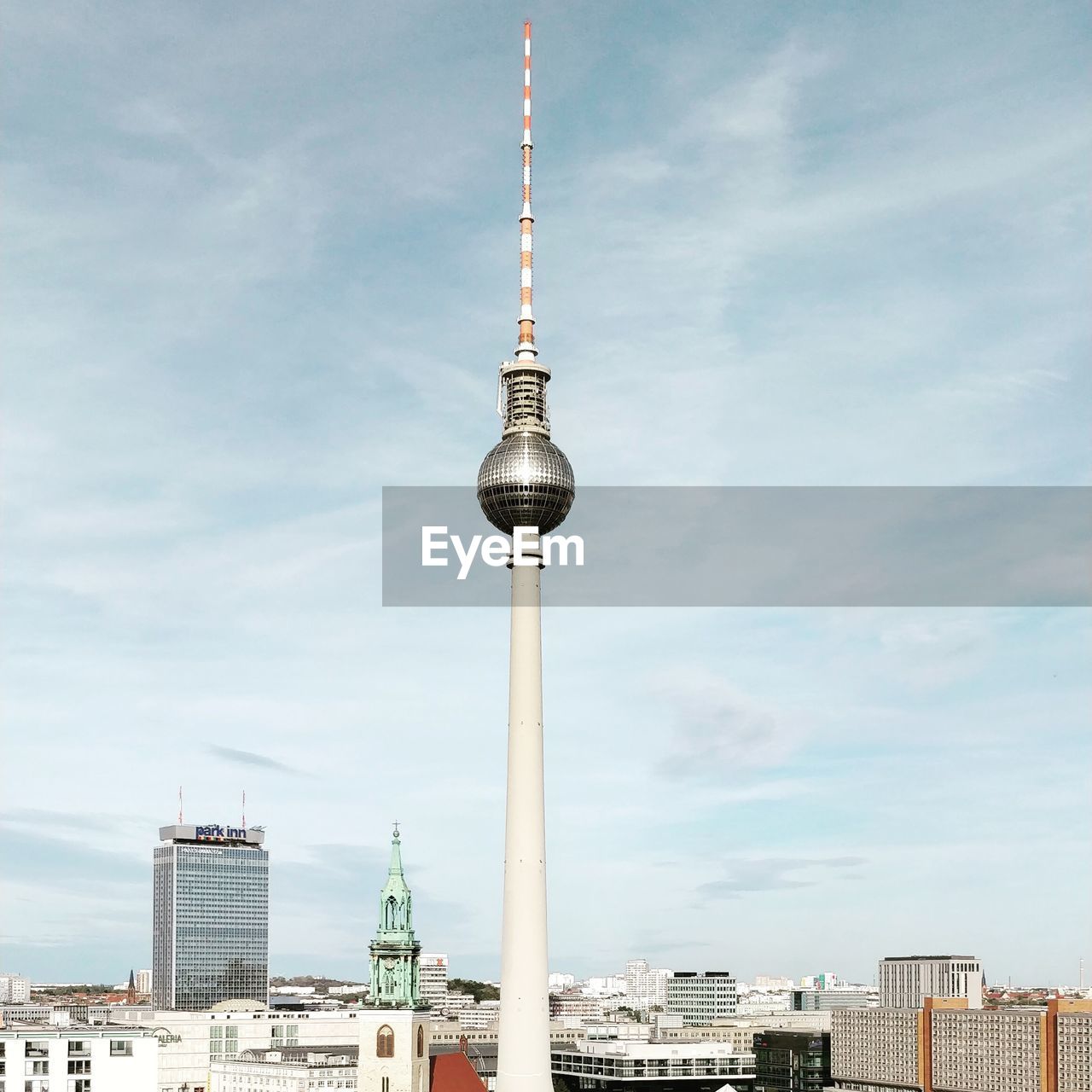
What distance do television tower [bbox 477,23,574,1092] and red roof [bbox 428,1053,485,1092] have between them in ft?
9.83

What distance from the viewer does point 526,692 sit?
537ft

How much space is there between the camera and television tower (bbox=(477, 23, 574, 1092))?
15988 cm

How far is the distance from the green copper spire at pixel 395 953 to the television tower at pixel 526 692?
30.5 feet

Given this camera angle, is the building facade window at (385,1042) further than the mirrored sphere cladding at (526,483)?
No

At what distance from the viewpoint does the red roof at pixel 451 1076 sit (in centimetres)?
15812

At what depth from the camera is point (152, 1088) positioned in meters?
151

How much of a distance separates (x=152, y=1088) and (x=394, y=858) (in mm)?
31327

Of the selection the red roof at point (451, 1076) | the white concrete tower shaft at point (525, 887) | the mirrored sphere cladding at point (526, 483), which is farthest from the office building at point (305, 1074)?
the mirrored sphere cladding at point (526, 483)

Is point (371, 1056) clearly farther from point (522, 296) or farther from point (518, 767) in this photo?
point (522, 296)

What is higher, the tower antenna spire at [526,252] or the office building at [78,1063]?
the tower antenna spire at [526,252]

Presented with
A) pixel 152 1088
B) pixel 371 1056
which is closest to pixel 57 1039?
pixel 152 1088

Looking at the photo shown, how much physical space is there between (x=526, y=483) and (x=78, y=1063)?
239ft

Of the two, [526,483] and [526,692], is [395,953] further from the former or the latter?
[526,483]

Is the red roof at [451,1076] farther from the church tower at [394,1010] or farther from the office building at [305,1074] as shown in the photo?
the office building at [305,1074]
